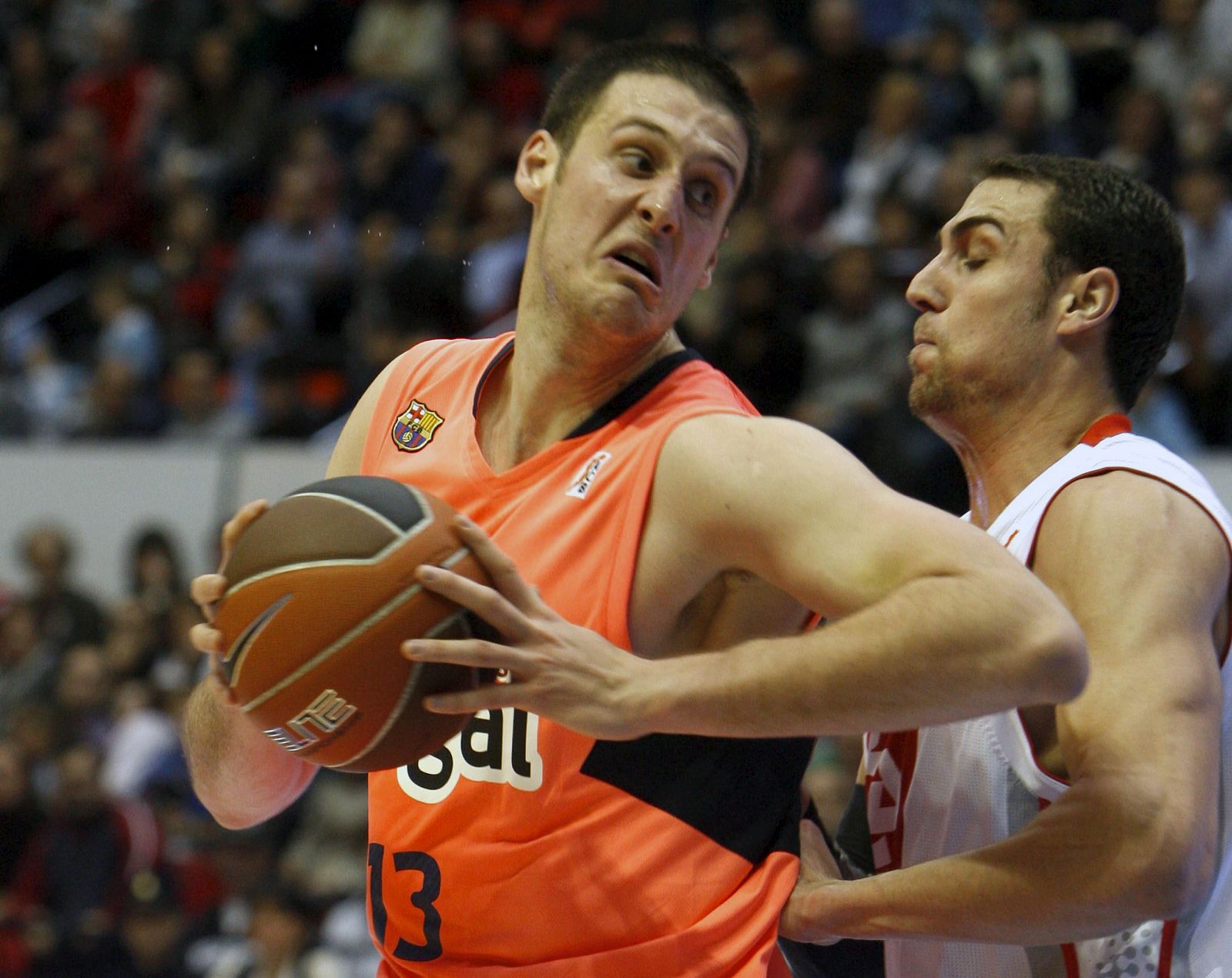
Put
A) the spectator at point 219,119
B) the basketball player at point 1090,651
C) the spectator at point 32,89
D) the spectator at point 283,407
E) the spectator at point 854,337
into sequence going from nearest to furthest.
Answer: the basketball player at point 1090,651 → the spectator at point 854,337 → the spectator at point 283,407 → the spectator at point 219,119 → the spectator at point 32,89

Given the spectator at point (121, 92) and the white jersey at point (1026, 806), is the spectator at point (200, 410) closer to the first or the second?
the spectator at point (121, 92)

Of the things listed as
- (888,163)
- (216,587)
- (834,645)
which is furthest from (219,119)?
(834,645)

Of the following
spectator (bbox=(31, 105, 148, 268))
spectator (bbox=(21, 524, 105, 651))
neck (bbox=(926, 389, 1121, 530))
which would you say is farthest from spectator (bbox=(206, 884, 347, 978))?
spectator (bbox=(31, 105, 148, 268))

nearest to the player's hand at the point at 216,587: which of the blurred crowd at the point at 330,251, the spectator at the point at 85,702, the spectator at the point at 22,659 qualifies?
the blurred crowd at the point at 330,251

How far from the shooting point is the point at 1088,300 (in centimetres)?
343

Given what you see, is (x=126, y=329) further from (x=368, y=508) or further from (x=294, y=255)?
(x=368, y=508)

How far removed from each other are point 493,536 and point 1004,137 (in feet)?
24.1

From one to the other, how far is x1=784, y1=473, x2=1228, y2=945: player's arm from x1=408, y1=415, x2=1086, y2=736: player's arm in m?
0.36

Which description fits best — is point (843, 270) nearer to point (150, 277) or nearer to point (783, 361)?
point (783, 361)

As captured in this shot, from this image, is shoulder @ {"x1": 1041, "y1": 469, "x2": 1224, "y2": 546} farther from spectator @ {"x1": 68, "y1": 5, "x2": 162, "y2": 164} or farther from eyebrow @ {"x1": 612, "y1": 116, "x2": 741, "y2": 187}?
spectator @ {"x1": 68, "y1": 5, "x2": 162, "y2": 164}

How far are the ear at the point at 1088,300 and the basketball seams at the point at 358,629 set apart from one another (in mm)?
1517

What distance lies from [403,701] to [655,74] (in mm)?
1463

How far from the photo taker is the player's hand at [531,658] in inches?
97.9

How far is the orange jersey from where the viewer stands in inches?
115
